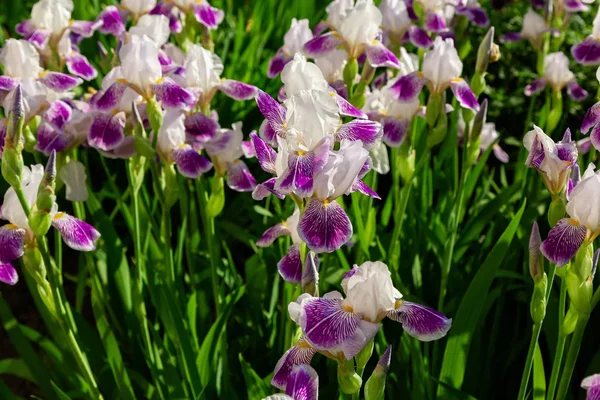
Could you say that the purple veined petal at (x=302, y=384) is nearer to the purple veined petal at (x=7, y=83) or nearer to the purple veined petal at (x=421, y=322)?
the purple veined petal at (x=421, y=322)

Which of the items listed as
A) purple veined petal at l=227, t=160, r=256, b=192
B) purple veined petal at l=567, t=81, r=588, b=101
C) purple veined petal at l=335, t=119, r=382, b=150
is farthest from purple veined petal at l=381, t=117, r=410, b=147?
purple veined petal at l=567, t=81, r=588, b=101

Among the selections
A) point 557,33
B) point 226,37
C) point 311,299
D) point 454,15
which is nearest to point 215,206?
point 311,299

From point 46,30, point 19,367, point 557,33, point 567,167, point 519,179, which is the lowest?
point 19,367

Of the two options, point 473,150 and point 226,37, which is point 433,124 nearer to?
point 473,150

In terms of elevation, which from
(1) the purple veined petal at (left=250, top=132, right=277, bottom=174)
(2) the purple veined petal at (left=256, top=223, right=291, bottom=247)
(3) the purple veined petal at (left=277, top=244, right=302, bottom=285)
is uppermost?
(1) the purple veined petal at (left=250, top=132, right=277, bottom=174)

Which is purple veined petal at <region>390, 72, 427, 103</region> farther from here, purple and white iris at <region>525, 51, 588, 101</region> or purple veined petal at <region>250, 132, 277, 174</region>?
purple and white iris at <region>525, 51, 588, 101</region>

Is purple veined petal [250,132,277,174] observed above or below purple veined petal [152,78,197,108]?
above

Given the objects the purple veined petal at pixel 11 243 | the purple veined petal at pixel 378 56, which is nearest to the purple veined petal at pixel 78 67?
the purple veined petal at pixel 11 243
